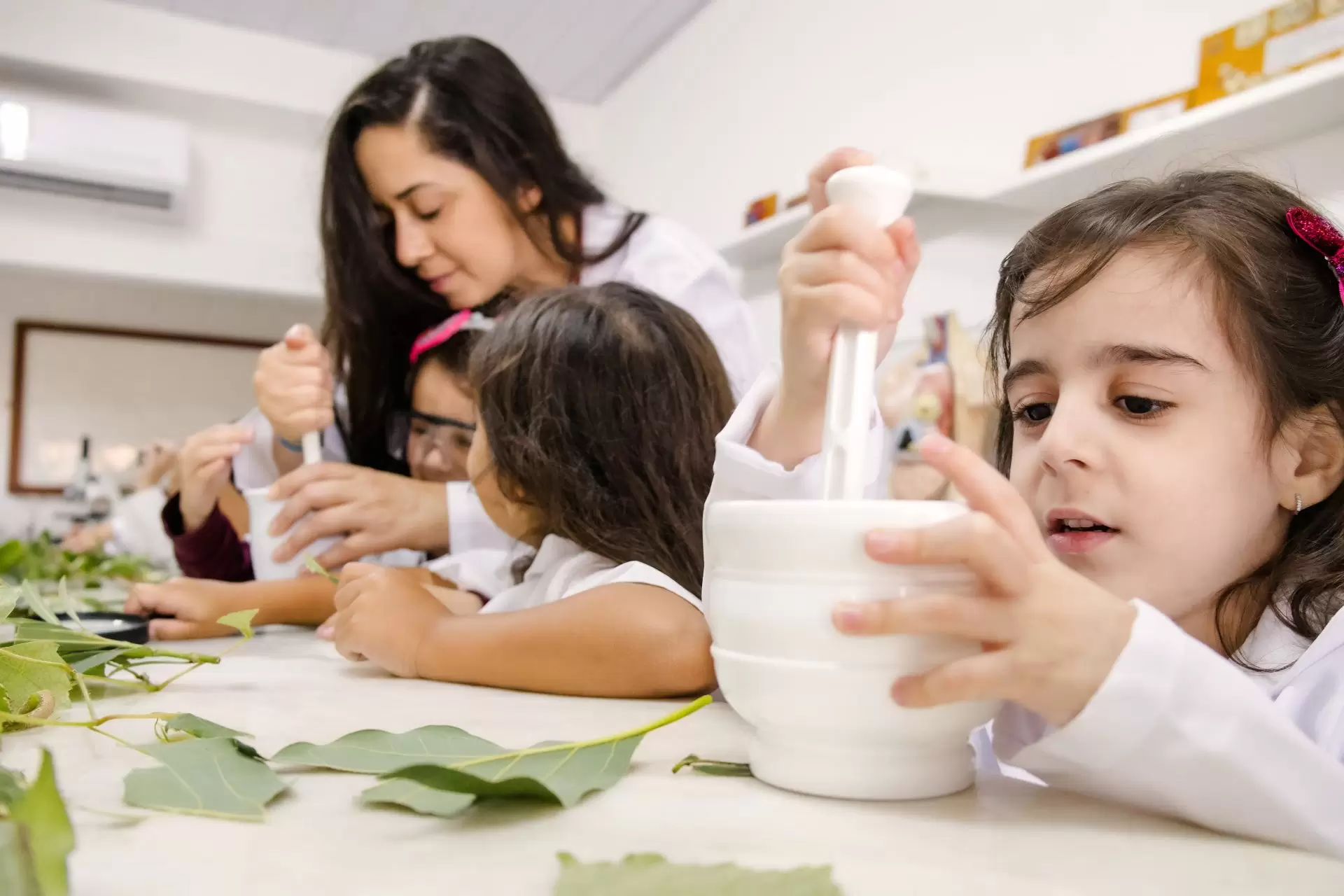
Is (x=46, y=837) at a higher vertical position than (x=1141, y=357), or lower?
lower

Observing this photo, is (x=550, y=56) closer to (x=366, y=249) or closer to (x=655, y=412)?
(x=366, y=249)

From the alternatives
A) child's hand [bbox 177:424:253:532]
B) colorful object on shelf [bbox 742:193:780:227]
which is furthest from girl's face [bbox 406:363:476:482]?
colorful object on shelf [bbox 742:193:780:227]

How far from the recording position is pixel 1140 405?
0.58 meters

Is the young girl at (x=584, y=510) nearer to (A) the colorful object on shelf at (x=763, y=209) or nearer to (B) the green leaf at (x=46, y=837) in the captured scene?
(B) the green leaf at (x=46, y=837)

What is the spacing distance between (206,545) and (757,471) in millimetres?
1078

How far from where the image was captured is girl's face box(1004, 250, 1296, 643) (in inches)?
22.3

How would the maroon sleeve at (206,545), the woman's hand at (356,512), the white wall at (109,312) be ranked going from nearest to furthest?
the woman's hand at (356,512), the maroon sleeve at (206,545), the white wall at (109,312)

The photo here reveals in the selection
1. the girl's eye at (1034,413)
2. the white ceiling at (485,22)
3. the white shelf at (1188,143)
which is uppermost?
the white ceiling at (485,22)

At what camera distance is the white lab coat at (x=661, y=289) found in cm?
126

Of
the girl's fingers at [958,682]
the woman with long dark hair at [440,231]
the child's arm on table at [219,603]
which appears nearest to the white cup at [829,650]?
the girl's fingers at [958,682]

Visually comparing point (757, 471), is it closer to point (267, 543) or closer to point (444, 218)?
point (267, 543)

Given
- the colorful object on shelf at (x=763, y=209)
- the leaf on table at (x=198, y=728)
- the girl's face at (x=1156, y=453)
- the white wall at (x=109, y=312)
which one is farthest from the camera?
the white wall at (x=109, y=312)

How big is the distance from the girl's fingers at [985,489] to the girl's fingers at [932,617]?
32 mm

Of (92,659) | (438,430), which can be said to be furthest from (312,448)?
(92,659)
